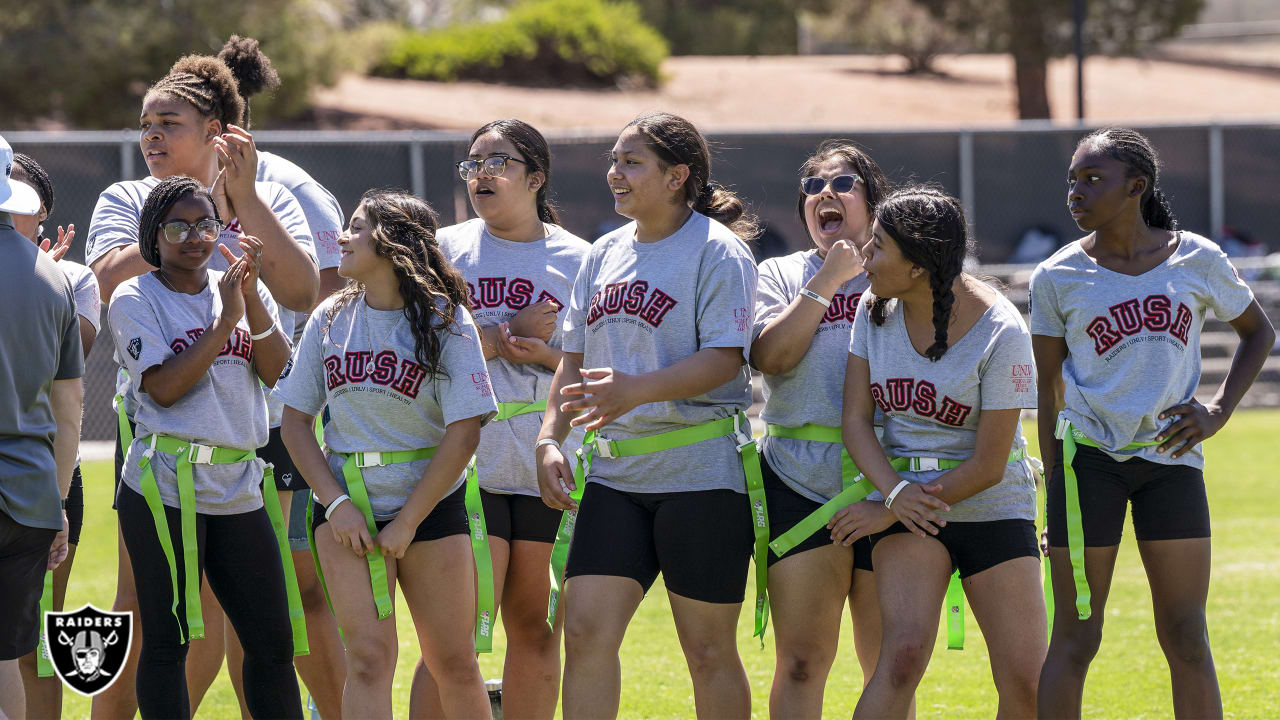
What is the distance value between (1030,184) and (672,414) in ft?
49.3

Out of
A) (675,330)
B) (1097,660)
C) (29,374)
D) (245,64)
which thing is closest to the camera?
(29,374)

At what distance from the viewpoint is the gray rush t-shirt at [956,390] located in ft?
13.2

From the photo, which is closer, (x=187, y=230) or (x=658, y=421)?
(x=658, y=421)

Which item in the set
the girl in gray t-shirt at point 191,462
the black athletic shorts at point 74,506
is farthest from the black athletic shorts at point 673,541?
the black athletic shorts at point 74,506

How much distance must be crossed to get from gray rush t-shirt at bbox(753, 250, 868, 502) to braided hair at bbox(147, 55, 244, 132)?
2.08 metres

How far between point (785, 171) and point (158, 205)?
14010mm

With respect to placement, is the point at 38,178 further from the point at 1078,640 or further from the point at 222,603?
the point at 1078,640

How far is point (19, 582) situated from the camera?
3.74 meters

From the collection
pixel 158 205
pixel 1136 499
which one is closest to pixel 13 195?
pixel 158 205

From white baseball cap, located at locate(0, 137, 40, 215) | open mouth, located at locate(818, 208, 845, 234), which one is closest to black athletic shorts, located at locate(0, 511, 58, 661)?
white baseball cap, located at locate(0, 137, 40, 215)

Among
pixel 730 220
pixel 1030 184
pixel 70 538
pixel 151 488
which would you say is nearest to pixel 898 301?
pixel 730 220

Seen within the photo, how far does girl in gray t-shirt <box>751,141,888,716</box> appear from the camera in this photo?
13.6 ft

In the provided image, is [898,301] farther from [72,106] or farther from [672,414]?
[72,106]

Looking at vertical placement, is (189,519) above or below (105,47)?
below
